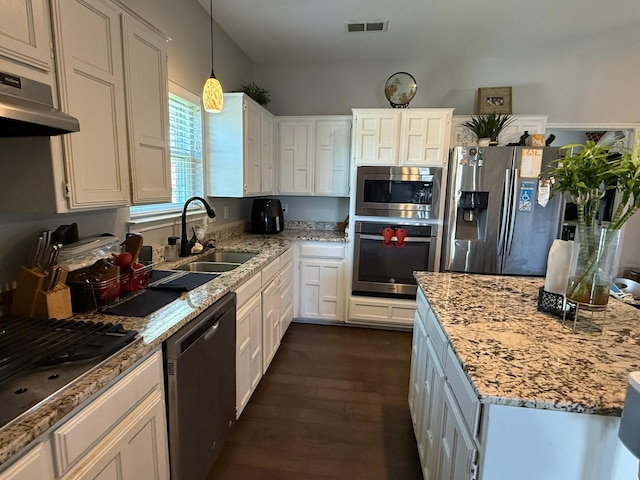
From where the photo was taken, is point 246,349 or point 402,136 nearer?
point 246,349

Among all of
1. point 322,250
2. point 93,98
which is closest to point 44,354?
point 93,98

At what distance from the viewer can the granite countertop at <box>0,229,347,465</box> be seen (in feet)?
2.35

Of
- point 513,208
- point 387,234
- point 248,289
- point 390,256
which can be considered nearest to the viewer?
point 248,289

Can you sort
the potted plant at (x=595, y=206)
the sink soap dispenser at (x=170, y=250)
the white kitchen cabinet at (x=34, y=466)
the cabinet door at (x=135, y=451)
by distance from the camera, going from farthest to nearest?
the sink soap dispenser at (x=170, y=250) < the potted plant at (x=595, y=206) < the cabinet door at (x=135, y=451) < the white kitchen cabinet at (x=34, y=466)

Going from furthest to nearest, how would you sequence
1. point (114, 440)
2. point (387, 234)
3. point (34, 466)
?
point (387, 234) < point (114, 440) < point (34, 466)

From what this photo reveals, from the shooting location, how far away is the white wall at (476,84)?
3.44 m

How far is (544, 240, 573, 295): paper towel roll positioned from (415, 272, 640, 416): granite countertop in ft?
0.40

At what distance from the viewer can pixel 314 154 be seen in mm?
3547

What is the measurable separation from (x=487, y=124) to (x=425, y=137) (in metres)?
0.59

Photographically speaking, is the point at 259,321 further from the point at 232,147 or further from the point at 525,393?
the point at 525,393

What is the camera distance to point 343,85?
379 cm

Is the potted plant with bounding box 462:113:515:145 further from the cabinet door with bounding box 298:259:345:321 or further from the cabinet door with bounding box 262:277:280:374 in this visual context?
the cabinet door with bounding box 262:277:280:374

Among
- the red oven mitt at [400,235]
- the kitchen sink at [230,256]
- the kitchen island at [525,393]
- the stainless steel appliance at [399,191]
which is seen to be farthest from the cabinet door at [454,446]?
the stainless steel appliance at [399,191]

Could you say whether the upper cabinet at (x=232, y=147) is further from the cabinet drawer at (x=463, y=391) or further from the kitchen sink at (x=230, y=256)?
the cabinet drawer at (x=463, y=391)
